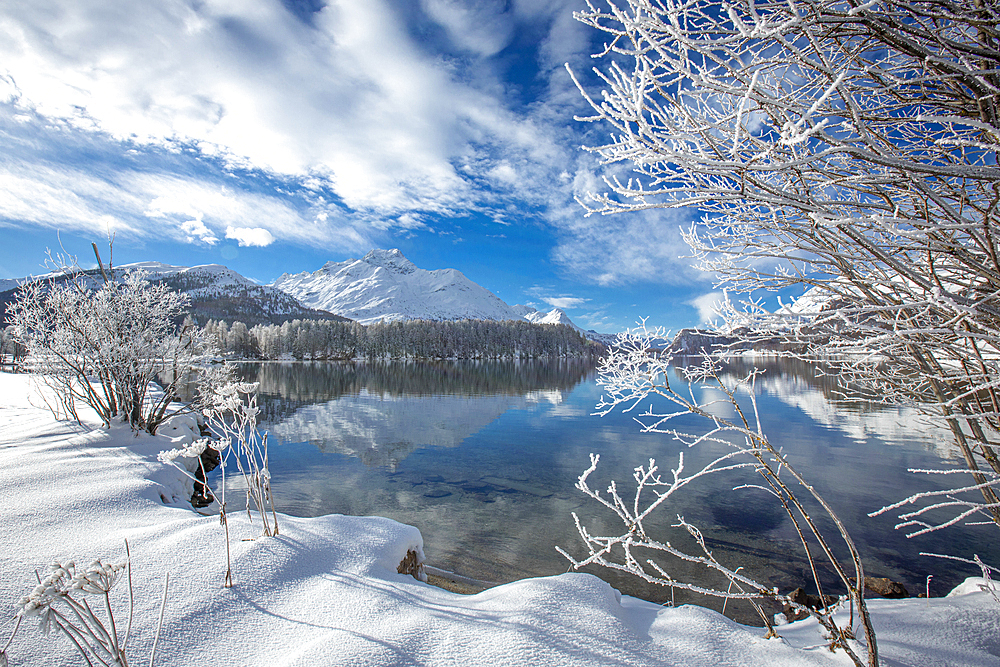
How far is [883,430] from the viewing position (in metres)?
19.1

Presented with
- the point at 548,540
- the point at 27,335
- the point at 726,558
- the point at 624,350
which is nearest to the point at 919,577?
the point at 726,558

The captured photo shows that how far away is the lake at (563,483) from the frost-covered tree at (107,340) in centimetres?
450

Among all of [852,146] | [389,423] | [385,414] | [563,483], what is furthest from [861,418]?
[852,146]

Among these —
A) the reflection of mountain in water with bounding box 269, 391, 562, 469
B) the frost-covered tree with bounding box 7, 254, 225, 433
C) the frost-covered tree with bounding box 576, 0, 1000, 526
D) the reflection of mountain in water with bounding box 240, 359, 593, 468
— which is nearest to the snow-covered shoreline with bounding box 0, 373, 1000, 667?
the frost-covered tree with bounding box 576, 0, 1000, 526

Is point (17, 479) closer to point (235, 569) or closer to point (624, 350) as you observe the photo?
point (235, 569)

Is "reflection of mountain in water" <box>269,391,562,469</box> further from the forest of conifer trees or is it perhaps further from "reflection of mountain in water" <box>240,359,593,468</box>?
the forest of conifer trees

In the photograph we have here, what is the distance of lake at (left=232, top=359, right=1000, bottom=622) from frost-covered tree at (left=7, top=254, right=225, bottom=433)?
4.50 metres

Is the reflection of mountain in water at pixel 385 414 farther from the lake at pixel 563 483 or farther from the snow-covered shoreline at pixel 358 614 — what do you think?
the snow-covered shoreline at pixel 358 614

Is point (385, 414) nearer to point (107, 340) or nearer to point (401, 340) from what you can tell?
point (107, 340)

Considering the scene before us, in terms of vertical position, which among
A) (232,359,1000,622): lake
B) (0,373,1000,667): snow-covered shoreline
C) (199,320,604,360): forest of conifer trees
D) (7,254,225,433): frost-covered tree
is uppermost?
(199,320,604,360): forest of conifer trees

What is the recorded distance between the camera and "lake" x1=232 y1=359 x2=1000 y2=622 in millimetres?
7680

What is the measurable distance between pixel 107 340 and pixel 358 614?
11860 millimetres

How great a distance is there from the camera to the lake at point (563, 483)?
768cm

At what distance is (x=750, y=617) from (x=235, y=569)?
6779 millimetres
